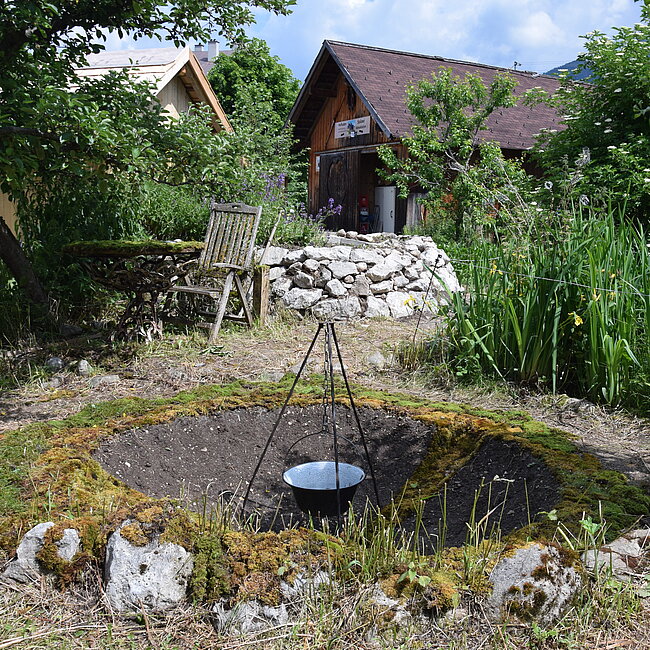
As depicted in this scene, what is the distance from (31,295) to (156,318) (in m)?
1.20

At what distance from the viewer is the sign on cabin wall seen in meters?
16.1

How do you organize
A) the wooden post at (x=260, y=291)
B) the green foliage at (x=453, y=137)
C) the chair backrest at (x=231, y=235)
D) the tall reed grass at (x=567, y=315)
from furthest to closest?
the green foliage at (x=453, y=137)
the wooden post at (x=260, y=291)
the chair backrest at (x=231, y=235)
the tall reed grass at (x=567, y=315)

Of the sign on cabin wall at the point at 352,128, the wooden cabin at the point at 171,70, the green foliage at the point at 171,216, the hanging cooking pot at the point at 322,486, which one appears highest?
the wooden cabin at the point at 171,70

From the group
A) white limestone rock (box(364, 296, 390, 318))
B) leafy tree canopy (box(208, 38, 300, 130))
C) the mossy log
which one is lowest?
white limestone rock (box(364, 296, 390, 318))

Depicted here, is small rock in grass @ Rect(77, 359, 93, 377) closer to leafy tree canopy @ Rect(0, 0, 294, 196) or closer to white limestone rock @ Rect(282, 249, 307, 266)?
leafy tree canopy @ Rect(0, 0, 294, 196)

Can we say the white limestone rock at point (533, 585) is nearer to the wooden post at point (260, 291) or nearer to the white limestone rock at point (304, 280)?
the wooden post at point (260, 291)

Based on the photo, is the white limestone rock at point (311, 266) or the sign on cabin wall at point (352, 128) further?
the sign on cabin wall at point (352, 128)

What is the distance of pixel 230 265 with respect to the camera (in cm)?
654

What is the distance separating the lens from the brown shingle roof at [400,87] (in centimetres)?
1473

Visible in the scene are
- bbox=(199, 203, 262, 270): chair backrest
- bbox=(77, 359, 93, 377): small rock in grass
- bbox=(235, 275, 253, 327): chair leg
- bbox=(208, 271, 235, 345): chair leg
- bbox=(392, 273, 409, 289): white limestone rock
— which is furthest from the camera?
bbox=(392, 273, 409, 289): white limestone rock

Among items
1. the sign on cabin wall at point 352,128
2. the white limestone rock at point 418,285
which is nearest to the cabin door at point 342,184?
the sign on cabin wall at point 352,128

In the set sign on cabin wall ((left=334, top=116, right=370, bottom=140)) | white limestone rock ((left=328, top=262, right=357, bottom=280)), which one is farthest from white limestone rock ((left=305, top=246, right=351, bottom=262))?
sign on cabin wall ((left=334, top=116, right=370, bottom=140))

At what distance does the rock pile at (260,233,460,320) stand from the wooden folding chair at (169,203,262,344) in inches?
36.2

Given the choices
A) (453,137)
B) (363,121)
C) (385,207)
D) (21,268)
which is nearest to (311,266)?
(21,268)
